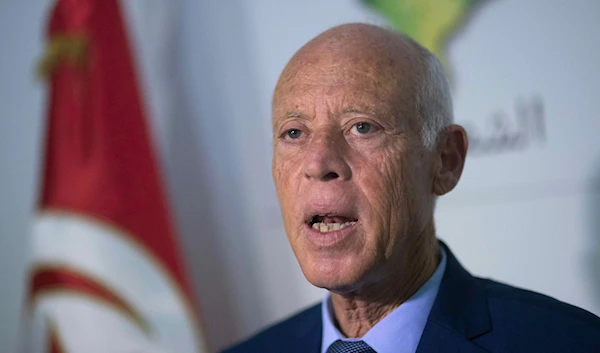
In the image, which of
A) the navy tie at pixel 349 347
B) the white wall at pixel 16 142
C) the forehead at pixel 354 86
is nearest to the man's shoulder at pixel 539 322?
the navy tie at pixel 349 347

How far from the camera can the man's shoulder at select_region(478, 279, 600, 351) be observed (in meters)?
1.23

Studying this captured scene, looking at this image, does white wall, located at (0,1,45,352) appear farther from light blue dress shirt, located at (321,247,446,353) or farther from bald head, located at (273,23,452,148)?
light blue dress shirt, located at (321,247,446,353)

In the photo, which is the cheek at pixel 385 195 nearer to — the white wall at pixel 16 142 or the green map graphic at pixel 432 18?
the green map graphic at pixel 432 18

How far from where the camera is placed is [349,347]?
1.37 m

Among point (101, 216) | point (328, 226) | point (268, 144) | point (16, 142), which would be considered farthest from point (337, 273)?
point (16, 142)

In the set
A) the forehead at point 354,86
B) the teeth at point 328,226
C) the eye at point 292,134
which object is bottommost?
the teeth at point 328,226

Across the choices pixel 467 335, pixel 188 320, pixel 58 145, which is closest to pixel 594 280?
pixel 467 335

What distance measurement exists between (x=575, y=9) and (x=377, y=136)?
118 cm

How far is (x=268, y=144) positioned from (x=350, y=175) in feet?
4.78

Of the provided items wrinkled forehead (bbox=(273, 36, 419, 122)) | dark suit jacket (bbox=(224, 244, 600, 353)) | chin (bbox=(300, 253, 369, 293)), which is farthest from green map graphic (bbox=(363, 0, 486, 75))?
chin (bbox=(300, 253, 369, 293))

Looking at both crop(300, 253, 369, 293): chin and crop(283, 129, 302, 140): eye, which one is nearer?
crop(300, 253, 369, 293): chin

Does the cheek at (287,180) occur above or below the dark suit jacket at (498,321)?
above

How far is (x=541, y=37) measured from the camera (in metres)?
2.13

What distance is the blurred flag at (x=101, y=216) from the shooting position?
229cm
